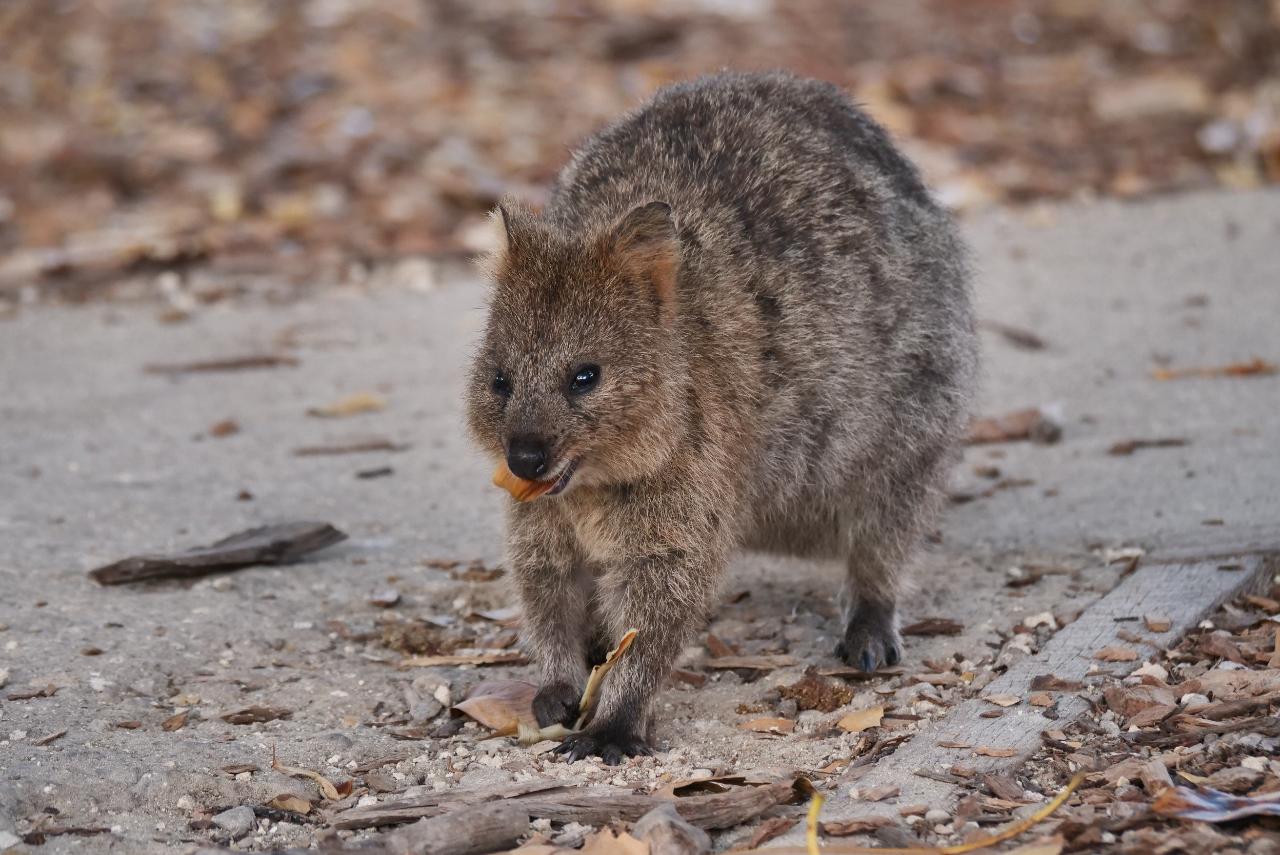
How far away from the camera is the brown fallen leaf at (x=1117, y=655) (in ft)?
16.6

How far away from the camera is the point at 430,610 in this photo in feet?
19.7

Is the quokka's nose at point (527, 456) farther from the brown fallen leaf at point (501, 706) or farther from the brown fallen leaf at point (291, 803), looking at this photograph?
the brown fallen leaf at point (291, 803)

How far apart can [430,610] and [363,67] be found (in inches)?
350

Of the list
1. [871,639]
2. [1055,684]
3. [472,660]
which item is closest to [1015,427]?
[871,639]

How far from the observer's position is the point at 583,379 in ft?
15.8

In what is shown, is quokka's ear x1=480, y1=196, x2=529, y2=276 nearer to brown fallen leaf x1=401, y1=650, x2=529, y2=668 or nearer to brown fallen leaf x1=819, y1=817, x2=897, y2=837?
brown fallen leaf x1=401, y1=650, x2=529, y2=668

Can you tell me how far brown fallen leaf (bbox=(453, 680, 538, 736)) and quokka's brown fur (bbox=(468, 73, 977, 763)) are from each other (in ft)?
0.26

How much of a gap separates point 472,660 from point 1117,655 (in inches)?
85.5

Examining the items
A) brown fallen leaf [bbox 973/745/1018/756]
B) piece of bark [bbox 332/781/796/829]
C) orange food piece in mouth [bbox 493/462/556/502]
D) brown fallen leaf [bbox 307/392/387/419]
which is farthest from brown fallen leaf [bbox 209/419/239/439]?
brown fallen leaf [bbox 973/745/1018/756]

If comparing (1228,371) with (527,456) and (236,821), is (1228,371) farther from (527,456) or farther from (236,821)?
(236,821)

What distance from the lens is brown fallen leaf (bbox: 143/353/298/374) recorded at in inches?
351

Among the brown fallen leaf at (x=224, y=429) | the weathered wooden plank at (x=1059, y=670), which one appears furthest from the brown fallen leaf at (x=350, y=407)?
the weathered wooden plank at (x=1059, y=670)

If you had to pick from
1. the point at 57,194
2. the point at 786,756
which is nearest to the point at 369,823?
the point at 786,756

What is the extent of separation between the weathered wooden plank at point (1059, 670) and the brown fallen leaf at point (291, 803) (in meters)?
1.34
